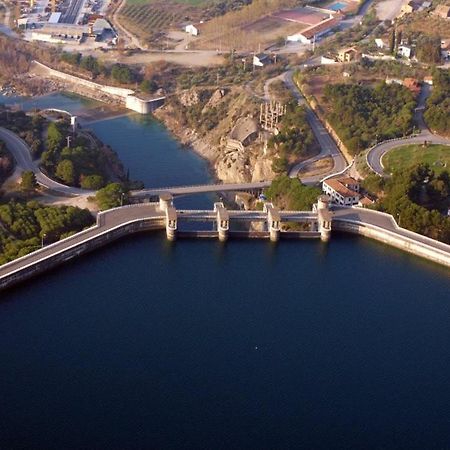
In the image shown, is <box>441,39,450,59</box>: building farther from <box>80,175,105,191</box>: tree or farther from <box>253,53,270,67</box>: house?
<box>80,175,105,191</box>: tree

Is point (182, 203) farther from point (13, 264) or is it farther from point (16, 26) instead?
point (16, 26)

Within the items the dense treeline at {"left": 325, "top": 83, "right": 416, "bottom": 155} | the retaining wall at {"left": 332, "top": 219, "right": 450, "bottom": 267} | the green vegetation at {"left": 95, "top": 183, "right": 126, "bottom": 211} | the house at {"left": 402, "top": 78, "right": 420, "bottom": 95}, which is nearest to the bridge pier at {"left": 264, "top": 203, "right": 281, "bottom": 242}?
the retaining wall at {"left": 332, "top": 219, "right": 450, "bottom": 267}

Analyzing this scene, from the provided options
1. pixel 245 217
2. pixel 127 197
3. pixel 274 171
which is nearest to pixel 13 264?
pixel 127 197

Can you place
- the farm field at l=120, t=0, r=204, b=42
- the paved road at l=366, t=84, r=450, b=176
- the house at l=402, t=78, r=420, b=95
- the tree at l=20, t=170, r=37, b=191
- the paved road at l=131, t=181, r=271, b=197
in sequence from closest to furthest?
the tree at l=20, t=170, r=37, b=191 < the paved road at l=131, t=181, r=271, b=197 < the paved road at l=366, t=84, r=450, b=176 < the house at l=402, t=78, r=420, b=95 < the farm field at l=120, t=0, r=204, b=42

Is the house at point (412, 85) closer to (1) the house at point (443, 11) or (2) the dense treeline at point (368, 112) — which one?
(2) the dense treeline at point (368, 112)

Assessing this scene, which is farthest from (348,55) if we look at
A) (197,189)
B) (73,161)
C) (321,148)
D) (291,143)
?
(73,161)

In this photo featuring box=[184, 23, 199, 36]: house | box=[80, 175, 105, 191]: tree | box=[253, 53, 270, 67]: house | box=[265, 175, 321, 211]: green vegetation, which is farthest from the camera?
box=[184, 23, 199, 36]: house

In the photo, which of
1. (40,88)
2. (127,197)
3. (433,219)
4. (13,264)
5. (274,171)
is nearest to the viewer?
(13,264)
